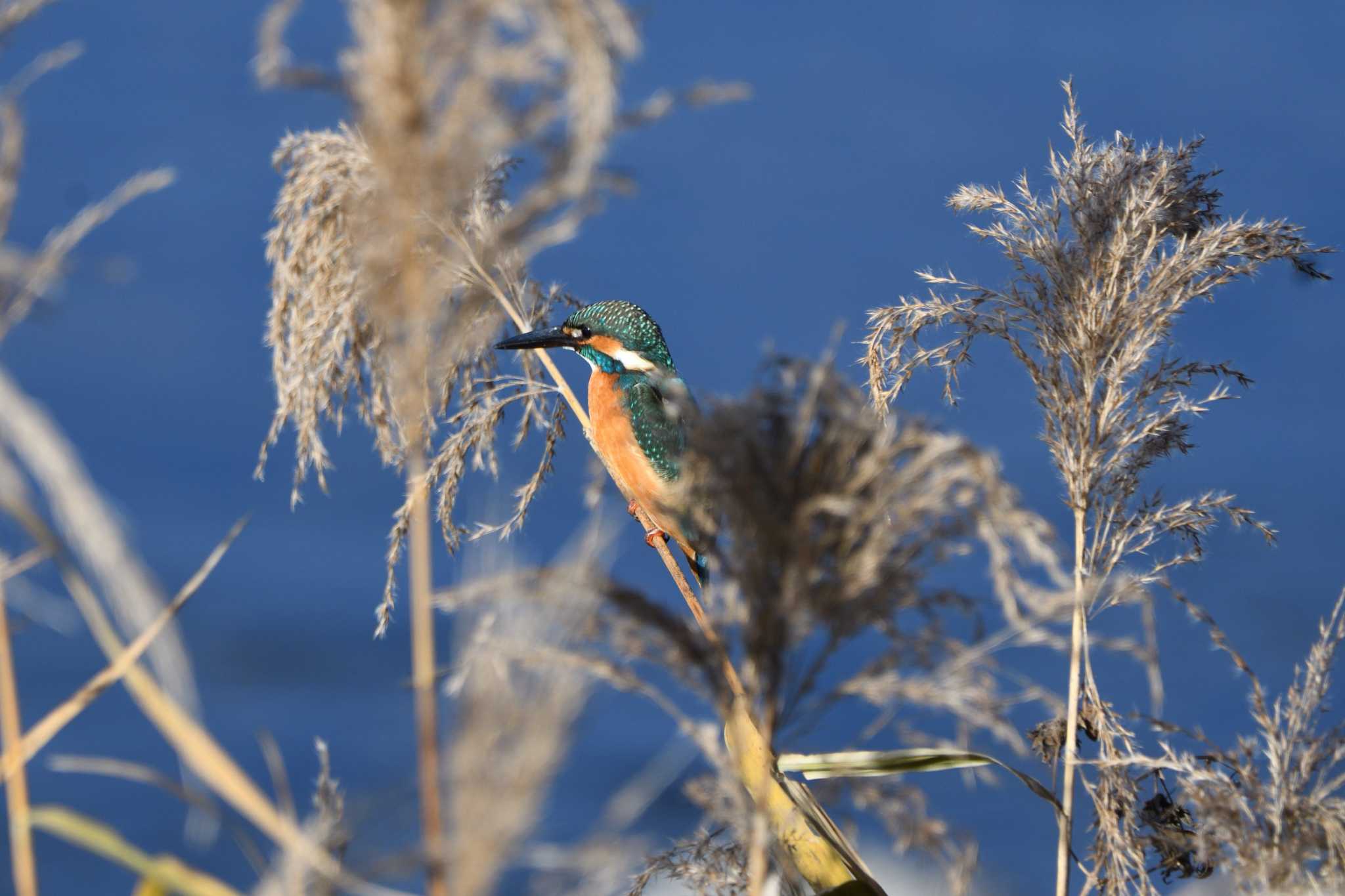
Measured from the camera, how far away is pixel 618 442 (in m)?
4.50

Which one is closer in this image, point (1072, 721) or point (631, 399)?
point (1072, 721)

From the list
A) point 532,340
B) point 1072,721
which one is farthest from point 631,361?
point 1072,721

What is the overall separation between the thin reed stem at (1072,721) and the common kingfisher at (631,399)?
6.04 feet

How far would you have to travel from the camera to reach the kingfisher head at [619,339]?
4.17m

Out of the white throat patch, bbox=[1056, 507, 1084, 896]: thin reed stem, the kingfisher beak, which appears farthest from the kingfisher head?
bbox=[1056, 507, 1084, 896]: thin reed stem

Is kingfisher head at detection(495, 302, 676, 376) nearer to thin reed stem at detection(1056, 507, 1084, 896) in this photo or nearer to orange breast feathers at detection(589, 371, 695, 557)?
orange breast feathers at detection(589, 371, 695, 557)

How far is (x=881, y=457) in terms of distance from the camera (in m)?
1.41

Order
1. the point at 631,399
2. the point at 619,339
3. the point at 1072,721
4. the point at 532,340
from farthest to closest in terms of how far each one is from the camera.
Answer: the point at 631,399 → the point at 619,339 → the point at 532,340 → the point at 1072,721

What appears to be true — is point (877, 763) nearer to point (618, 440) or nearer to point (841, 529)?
point (841, 529)

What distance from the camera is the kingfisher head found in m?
4.17

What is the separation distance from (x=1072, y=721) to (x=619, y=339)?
2462mm

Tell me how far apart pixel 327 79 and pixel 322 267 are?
2.12 ft

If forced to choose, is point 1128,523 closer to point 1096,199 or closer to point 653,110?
point 1096,199

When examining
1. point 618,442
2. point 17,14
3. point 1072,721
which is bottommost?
point 1072,721
